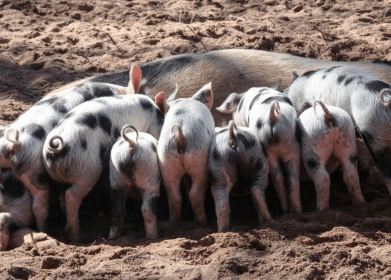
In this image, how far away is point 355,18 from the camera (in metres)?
8.17

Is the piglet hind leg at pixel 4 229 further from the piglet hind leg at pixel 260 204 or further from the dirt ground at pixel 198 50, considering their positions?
the piglet hind leg at pixel 260 204

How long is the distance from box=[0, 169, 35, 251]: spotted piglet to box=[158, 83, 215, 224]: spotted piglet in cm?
89

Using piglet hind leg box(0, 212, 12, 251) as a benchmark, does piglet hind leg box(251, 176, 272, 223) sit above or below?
above

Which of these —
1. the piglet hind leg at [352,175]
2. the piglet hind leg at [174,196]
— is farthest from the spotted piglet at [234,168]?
the piglet hind leg at [352,175]

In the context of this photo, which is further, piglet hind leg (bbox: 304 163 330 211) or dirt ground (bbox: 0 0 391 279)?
piglet hind leg (bbox: 304 163 330 211)

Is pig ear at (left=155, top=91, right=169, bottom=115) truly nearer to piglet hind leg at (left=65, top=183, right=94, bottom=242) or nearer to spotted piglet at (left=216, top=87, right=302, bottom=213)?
spotted piglet at (left=216, top=87, right=302, bottom=213)

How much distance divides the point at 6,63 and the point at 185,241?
164 inches

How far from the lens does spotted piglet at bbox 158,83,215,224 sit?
4.62 meters

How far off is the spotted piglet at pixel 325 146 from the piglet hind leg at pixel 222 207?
0.55 meters

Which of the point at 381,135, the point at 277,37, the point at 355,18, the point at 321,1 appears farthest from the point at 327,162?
the point at 321,1

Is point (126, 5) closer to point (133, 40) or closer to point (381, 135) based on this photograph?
point (133, 40)

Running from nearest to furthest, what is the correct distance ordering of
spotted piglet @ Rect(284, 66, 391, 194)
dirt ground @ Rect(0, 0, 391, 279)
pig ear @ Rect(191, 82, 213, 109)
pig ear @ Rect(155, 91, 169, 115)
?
dirt ground @ Rect(0, 0, 391, 279) → spotted piglet @ Rect(284, 66, 391, 194) → pig ear @ Rect(155, 91, 169, 115) → pig ear @ Rect(191, 82, 213, 109)

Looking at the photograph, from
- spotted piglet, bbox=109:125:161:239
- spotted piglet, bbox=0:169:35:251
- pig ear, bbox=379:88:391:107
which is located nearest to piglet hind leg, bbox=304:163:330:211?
pig ear, bbox=379:88:391:107

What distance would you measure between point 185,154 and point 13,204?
45.5 inches
